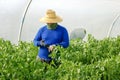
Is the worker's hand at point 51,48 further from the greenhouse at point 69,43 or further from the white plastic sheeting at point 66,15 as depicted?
the white plastic sheeting at point 66,15

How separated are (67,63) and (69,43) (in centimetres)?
157

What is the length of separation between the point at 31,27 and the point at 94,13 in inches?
51.9

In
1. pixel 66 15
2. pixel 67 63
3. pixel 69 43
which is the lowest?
pixel 67 63

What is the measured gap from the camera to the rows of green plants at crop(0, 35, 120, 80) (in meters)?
5.61

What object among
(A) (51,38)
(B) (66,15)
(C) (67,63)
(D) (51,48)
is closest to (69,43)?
(A) (51,38)

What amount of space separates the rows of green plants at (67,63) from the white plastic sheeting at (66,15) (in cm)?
195

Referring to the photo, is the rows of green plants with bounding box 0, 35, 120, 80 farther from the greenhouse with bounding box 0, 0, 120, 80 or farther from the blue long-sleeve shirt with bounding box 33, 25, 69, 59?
the blue long-sleeve shirt with bounding box 33, 25, 69, 59

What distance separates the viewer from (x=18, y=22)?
10.4m

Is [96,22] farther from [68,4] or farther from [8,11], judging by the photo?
[8,11]

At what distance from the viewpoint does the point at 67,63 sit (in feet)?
19.0

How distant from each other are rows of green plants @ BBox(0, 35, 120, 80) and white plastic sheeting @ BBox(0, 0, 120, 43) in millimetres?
1949

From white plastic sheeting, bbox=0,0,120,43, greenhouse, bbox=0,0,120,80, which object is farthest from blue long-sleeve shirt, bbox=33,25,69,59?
white plastic sheeting, bbox=0,0,120,43

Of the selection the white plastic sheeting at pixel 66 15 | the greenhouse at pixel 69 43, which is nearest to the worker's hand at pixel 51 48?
the greenhouse at pixel 69 43

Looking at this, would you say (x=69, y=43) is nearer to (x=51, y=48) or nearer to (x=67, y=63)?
(x=51, y=48)
